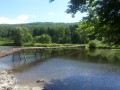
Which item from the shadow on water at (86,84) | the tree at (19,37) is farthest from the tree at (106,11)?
the tree at (19,37)

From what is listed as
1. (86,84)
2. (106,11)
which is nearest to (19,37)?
(86,84)

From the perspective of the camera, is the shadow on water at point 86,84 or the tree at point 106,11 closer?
the tree at point 106,11

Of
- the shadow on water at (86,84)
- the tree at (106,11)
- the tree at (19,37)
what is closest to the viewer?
the tree at (106,11)

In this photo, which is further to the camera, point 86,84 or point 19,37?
point 19,37

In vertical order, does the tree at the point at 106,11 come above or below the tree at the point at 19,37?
above

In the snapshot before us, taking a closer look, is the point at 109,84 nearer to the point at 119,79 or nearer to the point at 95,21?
the point at 119,79

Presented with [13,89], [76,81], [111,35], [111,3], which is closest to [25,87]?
[13,89]

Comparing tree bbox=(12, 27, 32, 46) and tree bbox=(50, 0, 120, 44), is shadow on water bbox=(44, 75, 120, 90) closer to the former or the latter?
tree bbox=(50, 0, 120, 44)

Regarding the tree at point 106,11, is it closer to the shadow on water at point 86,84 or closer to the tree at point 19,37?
the shadow on water at point 86,84

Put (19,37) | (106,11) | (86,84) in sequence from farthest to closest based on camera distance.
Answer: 1. (19,37)
2. (86,84)
3. (106,11)

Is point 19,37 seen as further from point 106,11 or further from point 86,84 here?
point 106,11

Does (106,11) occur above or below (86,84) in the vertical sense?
above

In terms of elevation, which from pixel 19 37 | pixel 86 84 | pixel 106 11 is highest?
pixel 106 11

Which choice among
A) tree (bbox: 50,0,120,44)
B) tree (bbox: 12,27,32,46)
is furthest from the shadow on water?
tree (bbox: 12,27,32,46)
